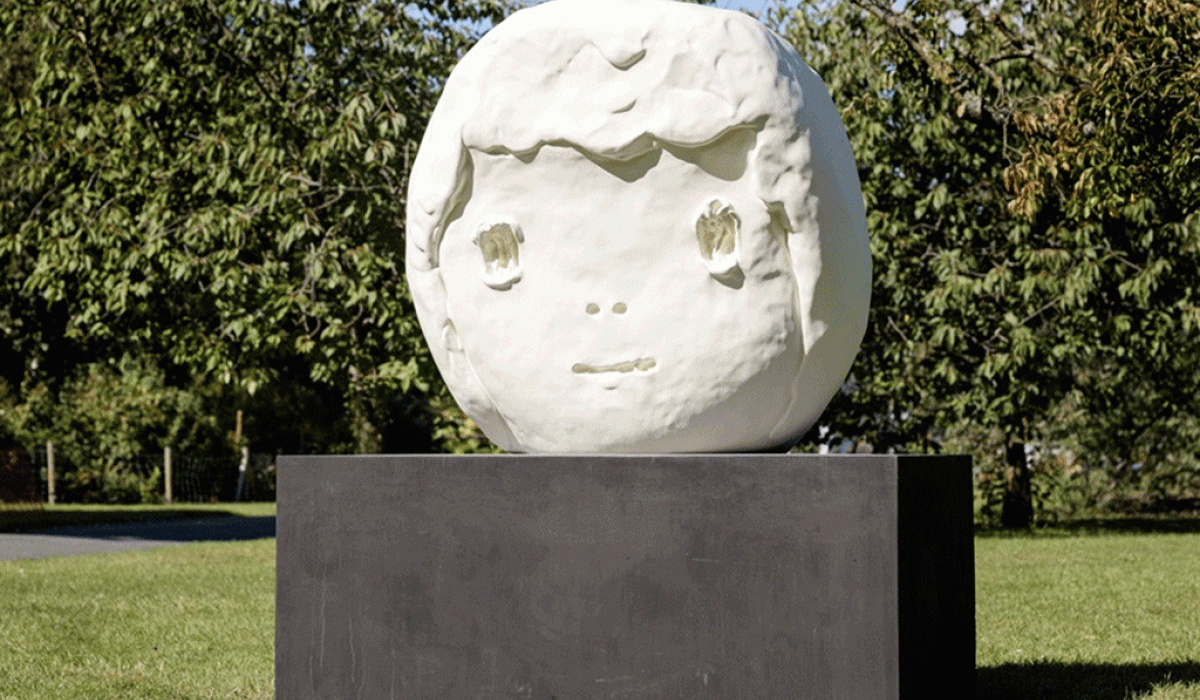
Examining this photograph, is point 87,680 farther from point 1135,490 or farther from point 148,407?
point 148,407

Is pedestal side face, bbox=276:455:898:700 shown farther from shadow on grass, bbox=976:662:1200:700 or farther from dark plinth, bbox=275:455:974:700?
shadow on grass, bbox=976:662:1200:700

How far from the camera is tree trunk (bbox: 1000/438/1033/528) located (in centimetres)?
1714

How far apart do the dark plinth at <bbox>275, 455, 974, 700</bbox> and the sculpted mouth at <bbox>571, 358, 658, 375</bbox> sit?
54cm

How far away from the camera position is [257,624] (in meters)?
9.25

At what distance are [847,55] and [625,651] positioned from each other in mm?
9715

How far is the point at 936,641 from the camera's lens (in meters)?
4.98

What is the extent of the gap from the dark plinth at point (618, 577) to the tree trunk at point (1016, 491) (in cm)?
1234

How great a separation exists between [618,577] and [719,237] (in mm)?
1277

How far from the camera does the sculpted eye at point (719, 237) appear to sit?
16.9 feet

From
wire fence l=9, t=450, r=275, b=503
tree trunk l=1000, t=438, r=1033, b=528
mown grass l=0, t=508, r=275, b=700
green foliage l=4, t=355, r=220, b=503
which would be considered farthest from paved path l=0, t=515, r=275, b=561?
tree trunk l=1000, t=438, r=1033, b=528

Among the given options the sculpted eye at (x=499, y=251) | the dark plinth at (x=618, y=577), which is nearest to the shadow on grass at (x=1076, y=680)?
the dark plinth at (x=618, y=577)

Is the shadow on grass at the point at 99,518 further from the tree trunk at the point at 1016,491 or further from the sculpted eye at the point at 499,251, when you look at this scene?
the sculpted eye at the point at 499,251

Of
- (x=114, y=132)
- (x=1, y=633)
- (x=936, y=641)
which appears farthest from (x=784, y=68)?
(x=114, y=132)

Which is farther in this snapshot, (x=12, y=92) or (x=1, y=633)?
(x=12, y=92)
